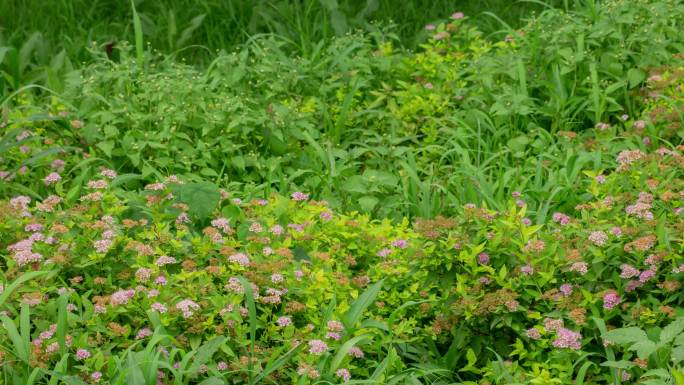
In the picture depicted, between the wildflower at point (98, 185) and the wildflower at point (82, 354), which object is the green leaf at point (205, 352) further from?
the wildflower at point (98, 185)

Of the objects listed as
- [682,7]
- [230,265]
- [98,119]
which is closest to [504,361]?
[230,265]

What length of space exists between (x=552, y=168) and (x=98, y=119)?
199cm

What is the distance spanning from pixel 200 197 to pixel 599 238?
1.44 metres

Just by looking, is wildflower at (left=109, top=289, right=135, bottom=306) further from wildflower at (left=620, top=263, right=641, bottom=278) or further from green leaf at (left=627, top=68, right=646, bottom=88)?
green leaf at (left=627, top=68, right=646, bottom=88)

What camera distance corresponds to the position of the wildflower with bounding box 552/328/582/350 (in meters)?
3.20

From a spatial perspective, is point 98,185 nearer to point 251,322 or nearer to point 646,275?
point 251,322

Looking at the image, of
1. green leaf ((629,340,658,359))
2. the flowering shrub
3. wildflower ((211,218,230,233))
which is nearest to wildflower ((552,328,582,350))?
the flowering shrub

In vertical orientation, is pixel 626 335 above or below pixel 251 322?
below

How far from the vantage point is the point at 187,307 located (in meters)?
3.15

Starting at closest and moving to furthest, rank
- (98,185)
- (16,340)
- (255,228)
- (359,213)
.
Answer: (16,340)
(255,228)
(98,185)
(359,213)

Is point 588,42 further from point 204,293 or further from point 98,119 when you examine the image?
point 204,293

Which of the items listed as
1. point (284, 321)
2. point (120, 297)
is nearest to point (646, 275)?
point (284, 321)

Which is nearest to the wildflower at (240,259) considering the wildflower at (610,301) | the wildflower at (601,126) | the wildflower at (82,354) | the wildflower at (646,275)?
the wildflower at (82,354)

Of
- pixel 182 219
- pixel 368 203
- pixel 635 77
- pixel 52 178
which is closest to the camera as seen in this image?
pixel 182 219
